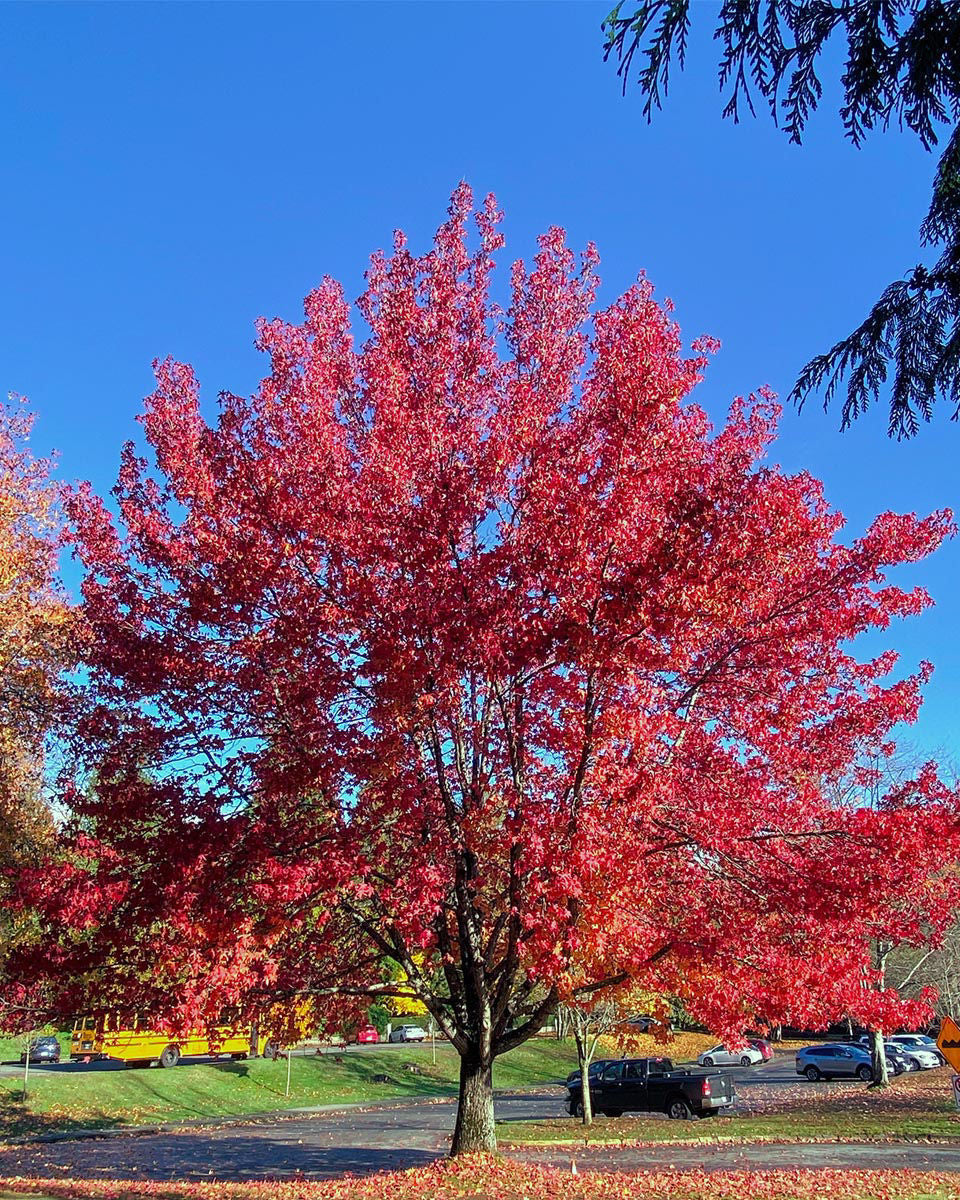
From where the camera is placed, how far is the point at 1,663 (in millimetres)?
15969

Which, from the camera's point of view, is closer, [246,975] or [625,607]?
[625,607]

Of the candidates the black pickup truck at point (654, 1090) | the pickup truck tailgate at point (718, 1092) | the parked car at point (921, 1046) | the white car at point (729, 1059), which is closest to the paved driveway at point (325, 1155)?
the black pickup truck at point (654, 1090)

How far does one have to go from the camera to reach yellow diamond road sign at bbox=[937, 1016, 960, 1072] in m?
9.57

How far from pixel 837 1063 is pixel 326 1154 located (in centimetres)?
2826

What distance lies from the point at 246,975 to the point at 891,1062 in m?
40.4

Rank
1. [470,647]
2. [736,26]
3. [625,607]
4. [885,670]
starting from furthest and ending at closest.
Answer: [885,670] < [470,647] < [625,607] < [736,26]

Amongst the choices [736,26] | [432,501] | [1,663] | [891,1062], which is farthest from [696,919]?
[891,1062]

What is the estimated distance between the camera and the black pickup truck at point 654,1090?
24625 mm

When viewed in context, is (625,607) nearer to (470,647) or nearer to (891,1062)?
(470,647)

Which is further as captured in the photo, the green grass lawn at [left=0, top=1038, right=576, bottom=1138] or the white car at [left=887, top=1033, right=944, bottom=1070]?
the white car at [left=887, top=1033, right=944, bottom=1070]

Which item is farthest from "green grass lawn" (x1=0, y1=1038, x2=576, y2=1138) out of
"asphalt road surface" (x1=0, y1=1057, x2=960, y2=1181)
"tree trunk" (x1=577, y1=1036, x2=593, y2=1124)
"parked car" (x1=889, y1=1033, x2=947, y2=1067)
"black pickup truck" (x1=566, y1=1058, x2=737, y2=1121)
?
"parked car" (x1=889, y1=1033, x2=947, y2=1067)

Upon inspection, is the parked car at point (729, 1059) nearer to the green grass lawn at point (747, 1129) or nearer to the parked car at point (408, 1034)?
the parked car at point (408, 1034)

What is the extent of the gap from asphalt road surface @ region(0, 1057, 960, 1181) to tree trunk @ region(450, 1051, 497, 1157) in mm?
3915

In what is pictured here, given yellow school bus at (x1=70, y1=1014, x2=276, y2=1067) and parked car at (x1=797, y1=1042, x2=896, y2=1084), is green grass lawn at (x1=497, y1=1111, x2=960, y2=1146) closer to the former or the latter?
yellow school bus at (x1=70, y1=1014, x2=276, y2=1067)
